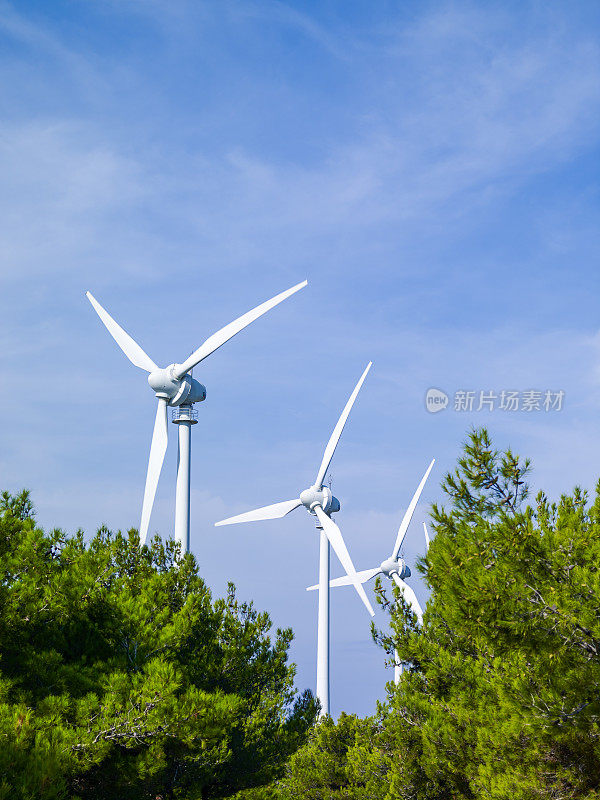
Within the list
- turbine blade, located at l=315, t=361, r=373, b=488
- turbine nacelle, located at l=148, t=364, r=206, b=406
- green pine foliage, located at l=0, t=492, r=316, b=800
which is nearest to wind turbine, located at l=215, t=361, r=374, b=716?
turbine blade, located at l=315, t=361, r=373, b=488

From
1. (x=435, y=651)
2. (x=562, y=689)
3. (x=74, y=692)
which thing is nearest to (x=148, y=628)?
(x=74, y=692)

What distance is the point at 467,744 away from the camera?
22328mm

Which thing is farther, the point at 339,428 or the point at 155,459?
the point at 339,428

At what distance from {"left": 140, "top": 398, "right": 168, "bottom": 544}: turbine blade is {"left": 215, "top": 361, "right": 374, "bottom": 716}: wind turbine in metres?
14.4

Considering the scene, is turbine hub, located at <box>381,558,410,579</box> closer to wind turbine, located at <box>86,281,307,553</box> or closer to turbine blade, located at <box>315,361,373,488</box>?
turbine blade, located at <box>315,361,373,488</box>

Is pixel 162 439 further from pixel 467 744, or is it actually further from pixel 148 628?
pixel 467 744

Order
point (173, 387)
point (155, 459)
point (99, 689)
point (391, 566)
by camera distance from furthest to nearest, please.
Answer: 1. point (391, 566)
2. point (173, 387)
3. point (155, 459)
4. point (99, 689)

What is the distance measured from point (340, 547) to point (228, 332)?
1947 cm

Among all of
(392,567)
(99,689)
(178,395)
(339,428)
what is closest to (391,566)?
(392,567)

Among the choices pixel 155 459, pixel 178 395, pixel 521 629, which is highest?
pixel 178 395

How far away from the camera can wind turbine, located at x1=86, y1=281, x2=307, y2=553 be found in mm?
39281

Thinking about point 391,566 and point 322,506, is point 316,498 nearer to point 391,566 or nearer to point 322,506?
point 322,506

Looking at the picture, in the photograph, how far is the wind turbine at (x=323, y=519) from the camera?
54.5 metres

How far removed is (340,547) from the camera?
54500mm
